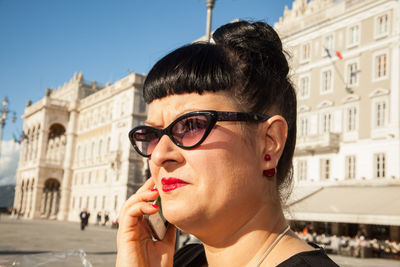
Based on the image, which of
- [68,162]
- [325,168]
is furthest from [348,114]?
[68,162]

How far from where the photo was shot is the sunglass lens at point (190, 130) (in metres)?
1.49

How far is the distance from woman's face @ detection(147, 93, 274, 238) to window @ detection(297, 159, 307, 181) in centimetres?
2663

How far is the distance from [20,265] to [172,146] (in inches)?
46.7

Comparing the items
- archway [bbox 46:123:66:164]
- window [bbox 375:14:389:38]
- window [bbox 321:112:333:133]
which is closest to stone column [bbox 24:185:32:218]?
archway [bbox 46:123:66:164]

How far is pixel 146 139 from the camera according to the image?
5.78 ft

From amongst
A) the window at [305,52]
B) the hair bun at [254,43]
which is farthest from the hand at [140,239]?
the window at [305,52]

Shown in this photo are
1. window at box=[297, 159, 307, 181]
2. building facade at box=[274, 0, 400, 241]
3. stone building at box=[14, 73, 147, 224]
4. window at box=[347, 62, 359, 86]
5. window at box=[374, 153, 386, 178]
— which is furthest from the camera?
stone building at box=[14, 73, 147, 224]

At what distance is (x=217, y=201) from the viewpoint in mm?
1455

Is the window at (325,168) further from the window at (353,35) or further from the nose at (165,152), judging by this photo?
the nose at (165,152)

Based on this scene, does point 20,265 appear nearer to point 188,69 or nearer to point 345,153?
point 188,69

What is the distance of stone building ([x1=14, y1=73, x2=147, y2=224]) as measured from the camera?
43.8 metres

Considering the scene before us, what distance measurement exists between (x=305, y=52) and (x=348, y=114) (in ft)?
19.0

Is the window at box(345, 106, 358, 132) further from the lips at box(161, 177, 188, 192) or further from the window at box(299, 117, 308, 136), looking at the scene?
the lips at box(161, 177, 188, 192)

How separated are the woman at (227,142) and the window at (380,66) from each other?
24.3 m
